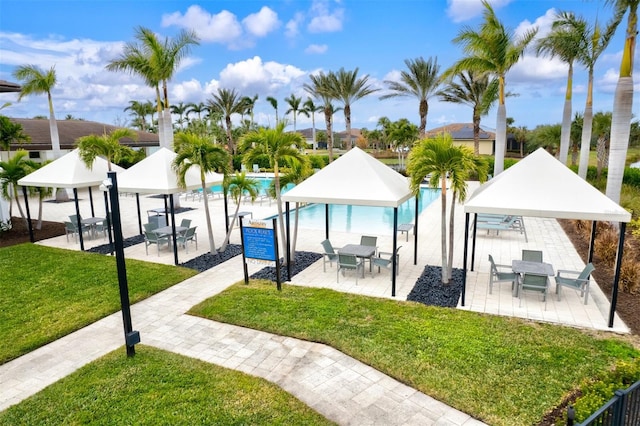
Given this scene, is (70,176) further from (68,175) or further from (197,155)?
(197,155)

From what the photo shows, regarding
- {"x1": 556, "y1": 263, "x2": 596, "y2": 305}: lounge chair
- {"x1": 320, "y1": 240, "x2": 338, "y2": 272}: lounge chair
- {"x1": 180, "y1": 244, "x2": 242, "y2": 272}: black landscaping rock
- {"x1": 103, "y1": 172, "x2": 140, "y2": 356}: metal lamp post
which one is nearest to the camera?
{"x1": 103, "y1": 172, "x2": 140, "y2": 356}: metal lamp post

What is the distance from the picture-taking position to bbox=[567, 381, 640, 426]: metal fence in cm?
348

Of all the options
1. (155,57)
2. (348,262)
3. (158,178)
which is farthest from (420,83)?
(348,262)

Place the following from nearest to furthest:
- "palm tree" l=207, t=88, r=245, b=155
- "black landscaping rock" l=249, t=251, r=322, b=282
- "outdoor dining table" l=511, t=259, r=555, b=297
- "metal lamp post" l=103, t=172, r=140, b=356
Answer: "metal lamp post" l=103, t=172, r=140, b=356, "outdoor dining table" l=511, t=259, r=555, b=297, "black landscaping rock" l=249, t=251, r=322, b=282, "palm tree" l=207, t=88, r=245, b=155

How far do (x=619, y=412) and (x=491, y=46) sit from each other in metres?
16.5

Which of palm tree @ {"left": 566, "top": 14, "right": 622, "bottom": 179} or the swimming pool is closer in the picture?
palm tree @ {"left": 566, "top": 14, "right": 622, "bottom": 179}

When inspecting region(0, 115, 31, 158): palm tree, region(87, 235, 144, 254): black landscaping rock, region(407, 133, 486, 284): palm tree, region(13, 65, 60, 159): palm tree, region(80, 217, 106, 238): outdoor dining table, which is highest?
region(13, 65, 60, 159): palm tree

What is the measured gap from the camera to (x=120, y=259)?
6695 millimetres

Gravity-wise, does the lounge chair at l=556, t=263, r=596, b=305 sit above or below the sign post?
below

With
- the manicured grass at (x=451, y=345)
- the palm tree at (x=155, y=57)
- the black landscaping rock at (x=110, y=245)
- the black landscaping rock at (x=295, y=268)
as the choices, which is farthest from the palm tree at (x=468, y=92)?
the manicured grass at (x=451, y=345)

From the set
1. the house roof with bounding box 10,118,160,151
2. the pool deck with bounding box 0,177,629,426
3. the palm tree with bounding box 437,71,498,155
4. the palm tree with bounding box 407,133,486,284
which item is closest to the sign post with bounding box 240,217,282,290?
the pool deck with bounding box 0,177,629,426

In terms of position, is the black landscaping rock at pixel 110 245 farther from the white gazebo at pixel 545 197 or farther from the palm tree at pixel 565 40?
the palm tree at pixel 565 40

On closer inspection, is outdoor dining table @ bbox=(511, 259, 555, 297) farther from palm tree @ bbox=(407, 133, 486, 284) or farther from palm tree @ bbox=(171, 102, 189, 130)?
palm tree @ bbox=(171, 102, 189, 130)

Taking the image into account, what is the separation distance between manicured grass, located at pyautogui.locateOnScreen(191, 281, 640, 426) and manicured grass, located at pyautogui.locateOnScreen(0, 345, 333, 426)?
167 cm
